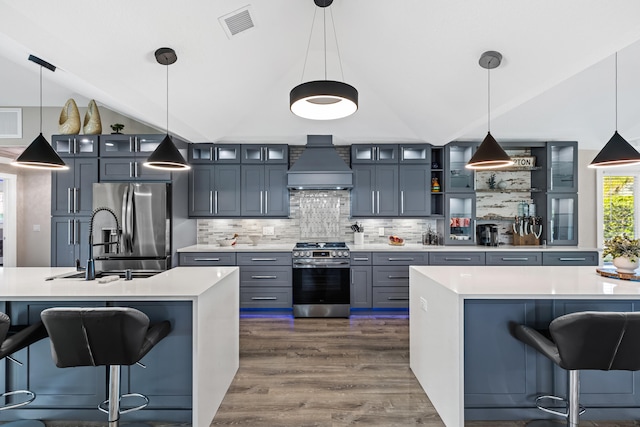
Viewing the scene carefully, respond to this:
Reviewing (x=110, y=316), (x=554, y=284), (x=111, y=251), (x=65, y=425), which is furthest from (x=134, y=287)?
(x=554, y=284)

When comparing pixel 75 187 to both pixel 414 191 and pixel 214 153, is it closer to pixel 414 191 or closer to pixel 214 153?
pixel 214 153

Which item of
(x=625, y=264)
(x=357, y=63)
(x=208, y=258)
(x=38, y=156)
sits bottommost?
(x=208, y=258)

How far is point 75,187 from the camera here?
14.2 feet

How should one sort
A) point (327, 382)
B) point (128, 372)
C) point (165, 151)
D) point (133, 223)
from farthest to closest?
point (133, 223) → point (327, 382) → point (165, 151) → point (128, 372)

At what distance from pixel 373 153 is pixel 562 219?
298 cm

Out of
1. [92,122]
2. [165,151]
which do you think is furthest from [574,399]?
[92,122]

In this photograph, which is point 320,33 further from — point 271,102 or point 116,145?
point 116,145

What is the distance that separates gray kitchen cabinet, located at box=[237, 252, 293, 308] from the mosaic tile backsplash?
66 cm

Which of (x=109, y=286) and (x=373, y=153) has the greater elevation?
(x=373, y=153)

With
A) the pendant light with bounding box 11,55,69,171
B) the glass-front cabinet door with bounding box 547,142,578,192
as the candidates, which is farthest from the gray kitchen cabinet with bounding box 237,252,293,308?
the glass-front cabinet door with bounding box 547,142,578,192

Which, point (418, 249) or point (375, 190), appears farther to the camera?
point (375, 190)

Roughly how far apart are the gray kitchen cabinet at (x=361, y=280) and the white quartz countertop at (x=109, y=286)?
2.22 metres

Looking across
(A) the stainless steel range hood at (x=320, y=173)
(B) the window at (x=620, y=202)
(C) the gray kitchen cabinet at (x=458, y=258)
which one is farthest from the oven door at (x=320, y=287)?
(B) the window at (x=620, y=202)

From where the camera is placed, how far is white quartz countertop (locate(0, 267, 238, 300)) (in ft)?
6.44
